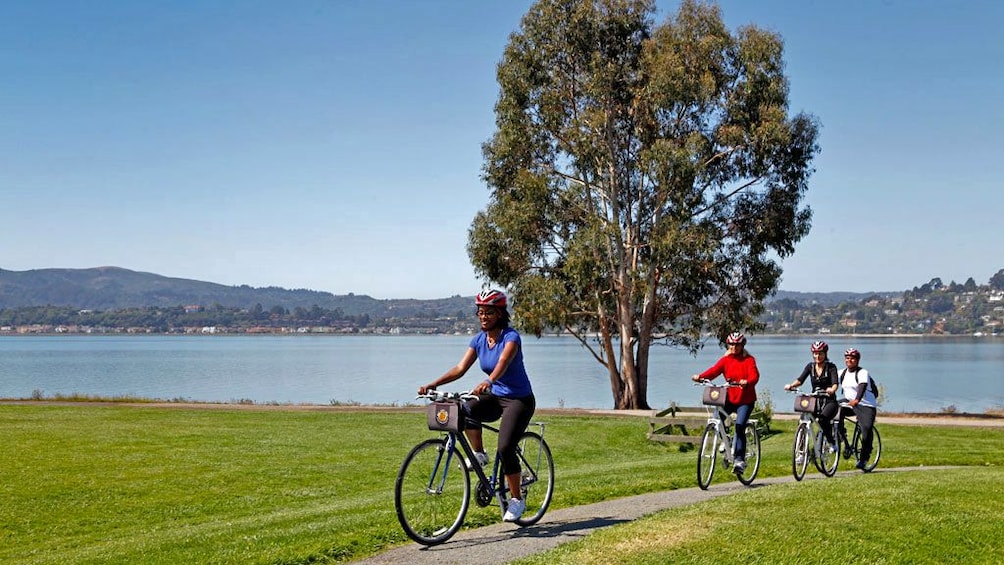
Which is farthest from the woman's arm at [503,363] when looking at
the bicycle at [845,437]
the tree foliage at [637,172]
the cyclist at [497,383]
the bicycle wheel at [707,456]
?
the tree foliage at [637,172]

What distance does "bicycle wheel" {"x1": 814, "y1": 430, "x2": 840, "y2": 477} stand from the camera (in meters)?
14.6

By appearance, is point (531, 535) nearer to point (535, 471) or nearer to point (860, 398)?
point (535, 471)

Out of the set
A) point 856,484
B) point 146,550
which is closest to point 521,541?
point 146,550

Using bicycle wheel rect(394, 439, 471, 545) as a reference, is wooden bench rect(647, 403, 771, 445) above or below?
below

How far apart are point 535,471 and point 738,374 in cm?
444

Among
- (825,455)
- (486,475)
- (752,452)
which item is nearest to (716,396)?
(752,452)

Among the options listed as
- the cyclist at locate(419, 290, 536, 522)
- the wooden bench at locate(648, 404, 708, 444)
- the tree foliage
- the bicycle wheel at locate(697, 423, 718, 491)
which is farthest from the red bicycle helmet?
the tree foliage

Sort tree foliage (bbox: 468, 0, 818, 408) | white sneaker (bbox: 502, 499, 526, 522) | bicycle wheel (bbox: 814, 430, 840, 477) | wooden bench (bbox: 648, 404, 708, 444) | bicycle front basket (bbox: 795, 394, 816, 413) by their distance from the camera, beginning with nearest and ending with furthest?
white sneaker (bbox: 502, 499, 526, 522), bicycle front basket (bbox: 795, 394, 816, 413), bicycle wheel (bbox: 814, 430, 840, 477), wooden bench (bbox: 648, 404, 708, 444), tree foliage (bbox: 468, 0, 818, 408)

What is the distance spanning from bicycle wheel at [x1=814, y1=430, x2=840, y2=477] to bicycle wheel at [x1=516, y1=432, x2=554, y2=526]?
5848mm

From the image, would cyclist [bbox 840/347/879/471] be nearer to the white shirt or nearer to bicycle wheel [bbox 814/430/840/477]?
the white shirt

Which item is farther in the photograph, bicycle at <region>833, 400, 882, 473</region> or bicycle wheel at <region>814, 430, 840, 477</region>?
bicycle at <region>833, 400, 882, 473</region>

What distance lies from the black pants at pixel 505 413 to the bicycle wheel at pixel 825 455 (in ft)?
22.7

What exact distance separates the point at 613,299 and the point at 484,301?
27.0 m

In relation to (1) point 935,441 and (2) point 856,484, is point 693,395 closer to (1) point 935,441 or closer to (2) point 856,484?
(1) point 935,441
